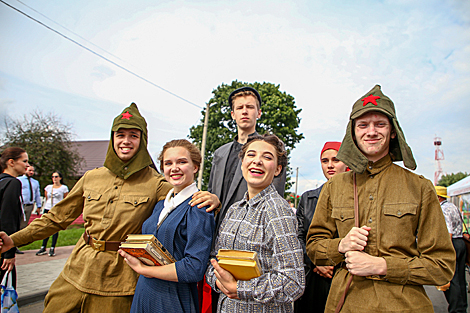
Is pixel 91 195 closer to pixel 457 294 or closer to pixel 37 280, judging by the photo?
pixel 37 280

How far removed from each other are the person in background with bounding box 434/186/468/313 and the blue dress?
512 cm

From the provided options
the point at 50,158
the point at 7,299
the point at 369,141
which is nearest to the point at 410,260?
the point at 369,141

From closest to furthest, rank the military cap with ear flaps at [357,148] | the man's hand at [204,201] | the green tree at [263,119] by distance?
the military cap with ear flaps at [357,148] < the man's hand at [204,201] < the green tree at [263,119]

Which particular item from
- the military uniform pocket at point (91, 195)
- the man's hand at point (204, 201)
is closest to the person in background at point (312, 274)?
the man's hand at point (204, 201)

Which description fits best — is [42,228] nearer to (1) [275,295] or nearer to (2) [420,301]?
(1) [275,295]

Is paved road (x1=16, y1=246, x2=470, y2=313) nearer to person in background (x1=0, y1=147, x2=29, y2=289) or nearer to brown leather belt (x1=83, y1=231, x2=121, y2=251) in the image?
person in background (x1=0, y1=147, x2=29, y2=289)

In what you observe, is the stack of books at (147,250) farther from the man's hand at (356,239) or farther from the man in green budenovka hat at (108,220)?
the man's hand at (356,239)

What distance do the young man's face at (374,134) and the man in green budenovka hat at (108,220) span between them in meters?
1.16

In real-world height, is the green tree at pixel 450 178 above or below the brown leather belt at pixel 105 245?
above

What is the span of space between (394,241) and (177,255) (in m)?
1.42

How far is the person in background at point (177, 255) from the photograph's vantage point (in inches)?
79.6

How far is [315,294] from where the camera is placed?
2.99 meters

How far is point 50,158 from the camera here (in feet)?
67.2

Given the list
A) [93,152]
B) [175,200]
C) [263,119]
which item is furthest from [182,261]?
[93,152]
